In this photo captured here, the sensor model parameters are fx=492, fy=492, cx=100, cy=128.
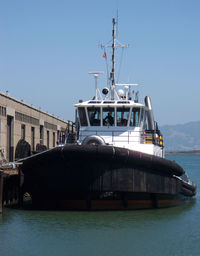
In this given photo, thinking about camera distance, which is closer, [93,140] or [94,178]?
[94,178]

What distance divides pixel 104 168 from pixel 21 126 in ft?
53.6

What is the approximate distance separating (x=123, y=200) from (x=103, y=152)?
2.31m

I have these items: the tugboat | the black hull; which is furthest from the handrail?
the black hull

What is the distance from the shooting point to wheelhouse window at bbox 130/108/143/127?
20422 millimetres

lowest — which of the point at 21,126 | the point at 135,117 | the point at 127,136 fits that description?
the point at 127,136

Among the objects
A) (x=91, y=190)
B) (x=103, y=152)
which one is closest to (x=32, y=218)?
(x=91, y=190)

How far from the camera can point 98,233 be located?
14.8 m

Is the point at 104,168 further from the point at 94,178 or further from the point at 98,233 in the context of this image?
the point at 98,233

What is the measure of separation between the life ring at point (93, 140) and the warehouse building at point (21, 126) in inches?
178

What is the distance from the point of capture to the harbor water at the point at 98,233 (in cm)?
1304

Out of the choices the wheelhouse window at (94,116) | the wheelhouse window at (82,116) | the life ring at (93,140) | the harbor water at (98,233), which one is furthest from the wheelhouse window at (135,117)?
the harbor water at (98,233)

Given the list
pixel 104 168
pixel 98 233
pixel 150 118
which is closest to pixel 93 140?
pixel 104 168

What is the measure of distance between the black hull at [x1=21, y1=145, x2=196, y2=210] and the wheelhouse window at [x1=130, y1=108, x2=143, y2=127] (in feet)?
8.04

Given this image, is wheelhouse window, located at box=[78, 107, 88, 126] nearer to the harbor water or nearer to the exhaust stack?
the exhaust stack
